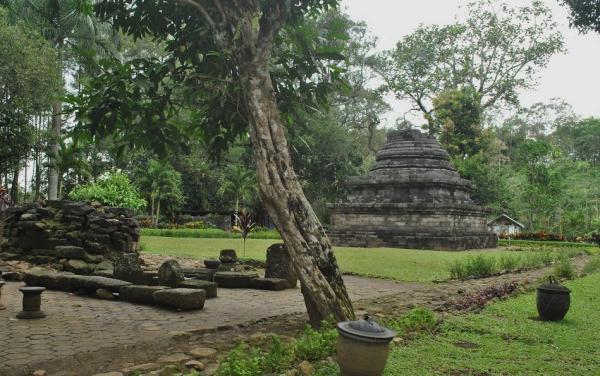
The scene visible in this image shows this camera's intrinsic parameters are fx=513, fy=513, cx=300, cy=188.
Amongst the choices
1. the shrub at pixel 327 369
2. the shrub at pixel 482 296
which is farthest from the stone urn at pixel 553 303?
the shrub at pixel 327 369

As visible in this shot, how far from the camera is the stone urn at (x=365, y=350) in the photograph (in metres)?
3.88

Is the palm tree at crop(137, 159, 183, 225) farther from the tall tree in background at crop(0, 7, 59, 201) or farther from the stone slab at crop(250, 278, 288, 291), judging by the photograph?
the stone slab at crop(250, 278, 288, 291)

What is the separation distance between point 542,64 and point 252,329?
33722 mm

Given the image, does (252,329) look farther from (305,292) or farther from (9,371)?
(9,371)

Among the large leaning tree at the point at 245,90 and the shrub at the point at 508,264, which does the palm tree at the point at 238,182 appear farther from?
the large leaning tree at the point at 245,90

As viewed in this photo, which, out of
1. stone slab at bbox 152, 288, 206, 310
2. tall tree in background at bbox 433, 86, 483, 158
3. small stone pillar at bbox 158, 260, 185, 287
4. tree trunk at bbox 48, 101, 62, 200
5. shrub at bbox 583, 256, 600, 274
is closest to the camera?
stone slab at bbox 152, 288, 206, 310

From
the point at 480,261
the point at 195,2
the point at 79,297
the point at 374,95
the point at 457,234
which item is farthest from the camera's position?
the point at 374,95

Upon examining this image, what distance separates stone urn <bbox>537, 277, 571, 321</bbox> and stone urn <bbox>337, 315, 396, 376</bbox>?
3789mm

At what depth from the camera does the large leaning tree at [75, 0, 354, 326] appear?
5.77 meters

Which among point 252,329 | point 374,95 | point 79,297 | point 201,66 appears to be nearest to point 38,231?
point 79,297

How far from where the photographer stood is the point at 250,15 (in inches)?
240

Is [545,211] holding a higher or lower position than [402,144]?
lower

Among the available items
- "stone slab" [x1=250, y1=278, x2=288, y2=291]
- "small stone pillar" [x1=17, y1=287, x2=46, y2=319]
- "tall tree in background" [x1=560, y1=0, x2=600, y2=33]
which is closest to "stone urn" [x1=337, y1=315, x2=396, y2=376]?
"small stone pillar" [x1=17, y1=287, x2=46, y2=319]

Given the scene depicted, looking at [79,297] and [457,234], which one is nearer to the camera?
[79,297]
